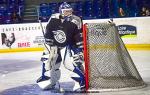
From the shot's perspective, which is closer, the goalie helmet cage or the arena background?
the goalie helmet cage

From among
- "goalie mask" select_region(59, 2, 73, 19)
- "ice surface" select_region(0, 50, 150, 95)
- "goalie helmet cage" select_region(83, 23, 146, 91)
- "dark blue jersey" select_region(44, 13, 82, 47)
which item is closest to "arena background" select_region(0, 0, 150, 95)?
"ice surface" select_region(0, 50, 150, 95)

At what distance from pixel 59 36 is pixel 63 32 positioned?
79mm

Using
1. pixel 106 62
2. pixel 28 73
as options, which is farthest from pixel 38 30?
pixel 106 62

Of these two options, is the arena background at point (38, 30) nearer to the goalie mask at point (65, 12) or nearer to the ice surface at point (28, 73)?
the ice surface at point (28, 73)

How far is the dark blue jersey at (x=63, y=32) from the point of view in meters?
5.26

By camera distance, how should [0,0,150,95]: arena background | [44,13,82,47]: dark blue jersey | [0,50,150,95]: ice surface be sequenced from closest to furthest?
[44,13,82,47]: dark blue jersey
[0,50,150,95]: ice surface
[0,0,150,95]: arena background

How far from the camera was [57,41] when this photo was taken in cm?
534

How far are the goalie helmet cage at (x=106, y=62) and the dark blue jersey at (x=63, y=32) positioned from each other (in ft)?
0.37

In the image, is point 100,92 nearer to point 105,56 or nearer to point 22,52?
point 105,56

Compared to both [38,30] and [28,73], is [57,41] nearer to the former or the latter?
[28,73]

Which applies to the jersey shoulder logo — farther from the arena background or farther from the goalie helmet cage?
the arena background

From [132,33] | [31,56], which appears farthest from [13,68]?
[132,33]

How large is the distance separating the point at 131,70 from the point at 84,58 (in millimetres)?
780

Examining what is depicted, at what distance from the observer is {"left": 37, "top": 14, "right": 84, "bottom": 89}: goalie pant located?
17.3ft
